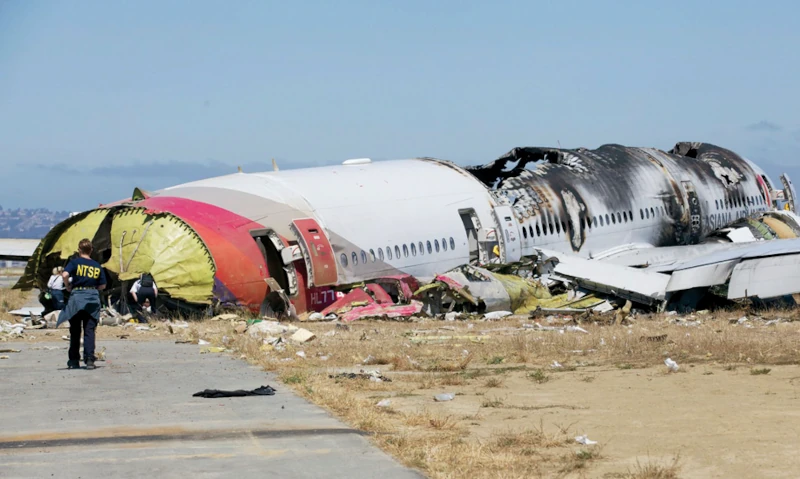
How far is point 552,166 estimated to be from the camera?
39.8m

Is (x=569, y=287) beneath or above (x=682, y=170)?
beneath

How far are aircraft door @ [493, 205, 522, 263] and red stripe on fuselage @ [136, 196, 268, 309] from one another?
8.58 m

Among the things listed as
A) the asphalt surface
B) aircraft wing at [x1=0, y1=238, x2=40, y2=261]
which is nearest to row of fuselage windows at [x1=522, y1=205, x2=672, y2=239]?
aircraft wing at [x1=0, y1=238, x2=40, y2=261]

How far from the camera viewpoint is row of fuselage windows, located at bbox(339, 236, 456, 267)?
31.1 metres

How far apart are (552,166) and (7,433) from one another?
29464 millimetres

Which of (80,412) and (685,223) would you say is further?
(685,223)

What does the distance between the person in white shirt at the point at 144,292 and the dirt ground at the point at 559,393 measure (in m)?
1.69

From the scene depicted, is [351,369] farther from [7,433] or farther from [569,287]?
[569,287]

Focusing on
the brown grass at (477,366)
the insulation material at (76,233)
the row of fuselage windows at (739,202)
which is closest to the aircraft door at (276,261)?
the brown grass at (477,366)

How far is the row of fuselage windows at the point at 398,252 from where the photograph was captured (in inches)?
1224

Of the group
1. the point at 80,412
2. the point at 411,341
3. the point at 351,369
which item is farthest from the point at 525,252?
the point at 80,412

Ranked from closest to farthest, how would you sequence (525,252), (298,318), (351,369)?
1. (351,369)
2. (298,318)
3. (525,252)

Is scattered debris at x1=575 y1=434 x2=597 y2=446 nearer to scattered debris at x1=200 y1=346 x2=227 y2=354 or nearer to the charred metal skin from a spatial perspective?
scattered debris at x1=200 y1=346 x2=227 y2=354

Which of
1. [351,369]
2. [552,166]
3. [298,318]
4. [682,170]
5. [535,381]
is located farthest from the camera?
[682,170]
